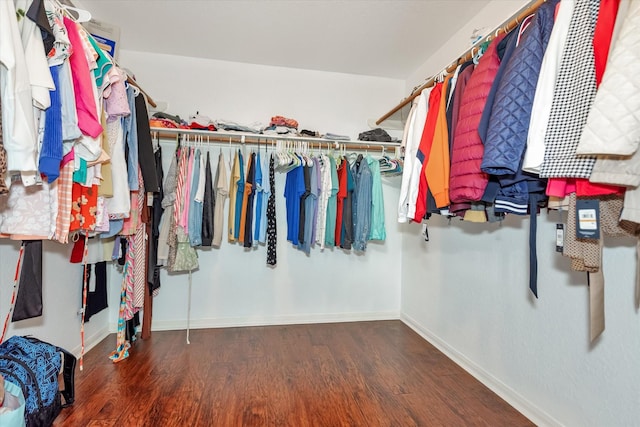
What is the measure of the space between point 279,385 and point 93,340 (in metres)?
1.66

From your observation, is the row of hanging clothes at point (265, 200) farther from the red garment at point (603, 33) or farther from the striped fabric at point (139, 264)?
the red garment at point (603, 33)

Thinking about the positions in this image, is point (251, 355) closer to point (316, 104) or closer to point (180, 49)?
point (316, 104)

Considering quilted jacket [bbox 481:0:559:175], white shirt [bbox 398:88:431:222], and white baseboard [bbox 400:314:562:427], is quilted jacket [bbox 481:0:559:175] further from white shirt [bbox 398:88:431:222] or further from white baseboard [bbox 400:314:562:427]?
white baseboard [bbox 400:314:562:427]

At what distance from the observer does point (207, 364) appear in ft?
7.43

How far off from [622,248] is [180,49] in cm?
338

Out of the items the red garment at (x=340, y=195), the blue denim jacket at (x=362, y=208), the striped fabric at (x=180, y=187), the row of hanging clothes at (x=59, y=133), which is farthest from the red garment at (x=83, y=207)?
the blue denim jacket at (x=362, y=208)

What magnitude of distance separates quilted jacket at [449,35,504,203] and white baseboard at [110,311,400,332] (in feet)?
7.20

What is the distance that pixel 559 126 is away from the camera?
1006 millimetres

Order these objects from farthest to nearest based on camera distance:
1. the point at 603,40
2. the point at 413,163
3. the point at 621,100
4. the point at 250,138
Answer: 1. the point at 250,138
2. the point at 413,163
3. the point at 603,40
4. the point at 621,100

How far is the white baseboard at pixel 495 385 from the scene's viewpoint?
5.58 feet

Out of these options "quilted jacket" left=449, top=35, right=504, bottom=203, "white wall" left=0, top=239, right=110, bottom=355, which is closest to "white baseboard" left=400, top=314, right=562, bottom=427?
"quilted jacket" left=449, top=35, right=504, bottom=203

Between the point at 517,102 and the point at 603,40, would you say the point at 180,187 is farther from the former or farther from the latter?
the point at 603,40

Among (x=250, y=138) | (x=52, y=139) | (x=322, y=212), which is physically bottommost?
(x=322, y=212)

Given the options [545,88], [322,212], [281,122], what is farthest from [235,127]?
[545,88]
